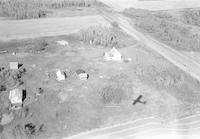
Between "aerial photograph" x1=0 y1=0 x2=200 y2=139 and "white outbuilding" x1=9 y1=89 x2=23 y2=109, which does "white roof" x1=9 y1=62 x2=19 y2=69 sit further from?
"white outbuilding" x1=9 y1=89 x2=23 y2=109

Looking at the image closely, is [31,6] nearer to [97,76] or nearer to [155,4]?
[155,4]

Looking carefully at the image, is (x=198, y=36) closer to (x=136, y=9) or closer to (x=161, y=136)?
(x=136, y=9)

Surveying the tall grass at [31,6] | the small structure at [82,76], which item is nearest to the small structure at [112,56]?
the small structure at [82,76]

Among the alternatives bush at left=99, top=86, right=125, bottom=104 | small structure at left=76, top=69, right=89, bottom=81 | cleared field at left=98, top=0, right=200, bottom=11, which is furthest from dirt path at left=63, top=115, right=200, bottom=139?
cleared field at left=98, top=0, right=200, bottom=11

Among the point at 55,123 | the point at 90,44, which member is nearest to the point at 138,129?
the point at 55,123

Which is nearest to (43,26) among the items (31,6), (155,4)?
(31,6)

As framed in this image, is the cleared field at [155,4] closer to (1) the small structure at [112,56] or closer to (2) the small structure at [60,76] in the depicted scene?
(1) the small structure at [112,56]
